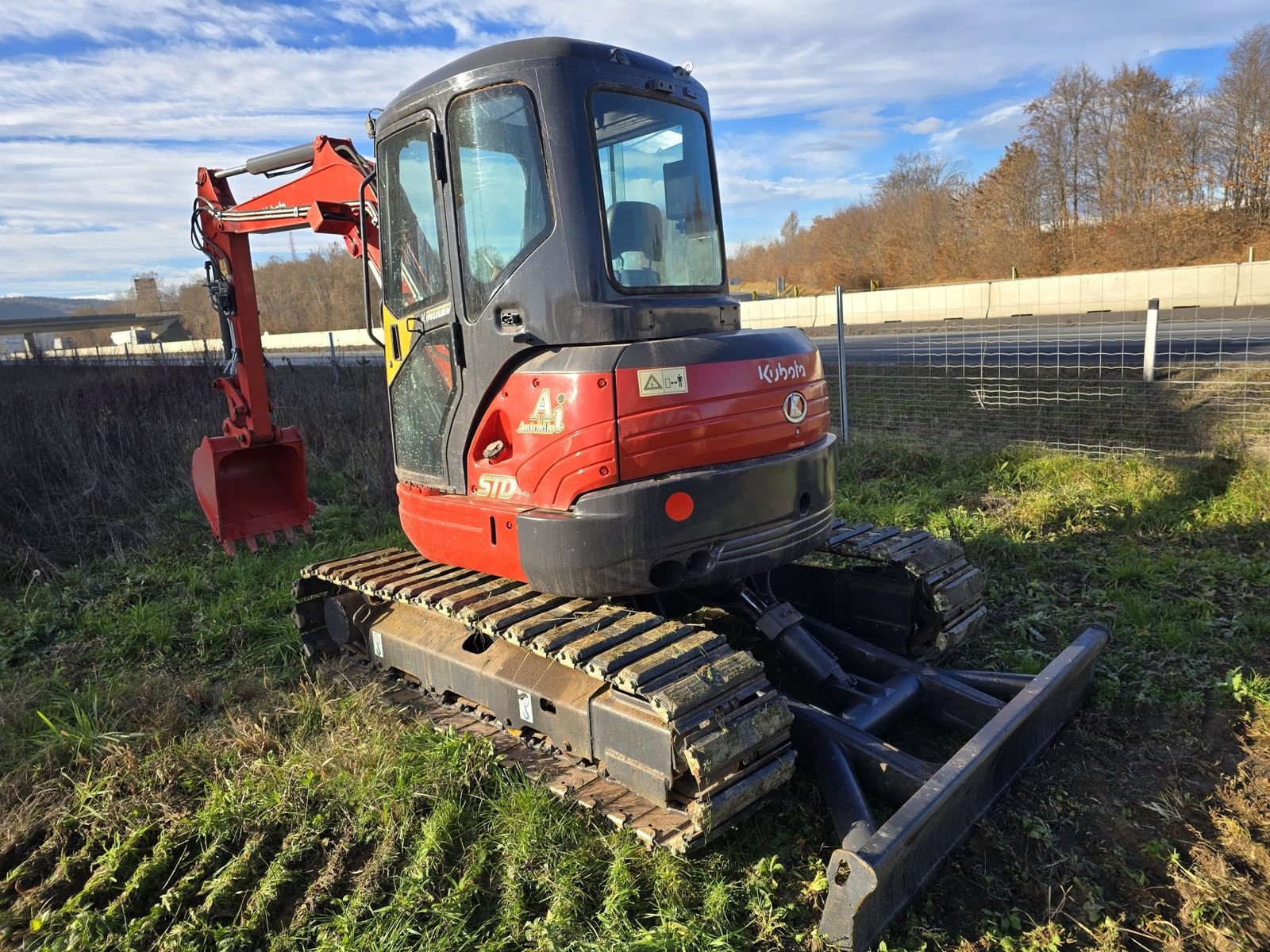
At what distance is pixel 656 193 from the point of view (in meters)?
3.82

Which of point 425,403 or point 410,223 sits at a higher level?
point 410,223

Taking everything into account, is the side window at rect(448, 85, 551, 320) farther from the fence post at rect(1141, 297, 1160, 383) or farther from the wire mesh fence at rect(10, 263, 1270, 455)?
the fence post at rect(1141, 297, 1160, 383)

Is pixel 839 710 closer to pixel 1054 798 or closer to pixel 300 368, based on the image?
pixel 1054 798

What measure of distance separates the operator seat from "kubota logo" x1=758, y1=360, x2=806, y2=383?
1.97 feet

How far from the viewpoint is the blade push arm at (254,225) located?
5.10 m

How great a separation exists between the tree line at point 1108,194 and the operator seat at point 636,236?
26966 millimetres

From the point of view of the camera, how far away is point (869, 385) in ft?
34.9

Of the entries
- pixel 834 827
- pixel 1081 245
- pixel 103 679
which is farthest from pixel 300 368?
pixel 1081 245

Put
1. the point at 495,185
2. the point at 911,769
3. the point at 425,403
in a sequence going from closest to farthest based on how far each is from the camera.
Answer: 1. the point at 911,769
2. the point at 495,185
3. the point at 425,403

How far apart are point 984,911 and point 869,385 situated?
27.4 feet

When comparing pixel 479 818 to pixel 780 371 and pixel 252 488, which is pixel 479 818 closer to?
pixel 780 371

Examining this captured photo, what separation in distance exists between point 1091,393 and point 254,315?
780cm

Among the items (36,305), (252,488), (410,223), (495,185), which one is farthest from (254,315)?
(36,305)

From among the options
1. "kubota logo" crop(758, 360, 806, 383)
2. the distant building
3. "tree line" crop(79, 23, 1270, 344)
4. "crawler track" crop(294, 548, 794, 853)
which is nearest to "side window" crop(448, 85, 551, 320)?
"kubota logo" crop(758, 360, 806, 383)
